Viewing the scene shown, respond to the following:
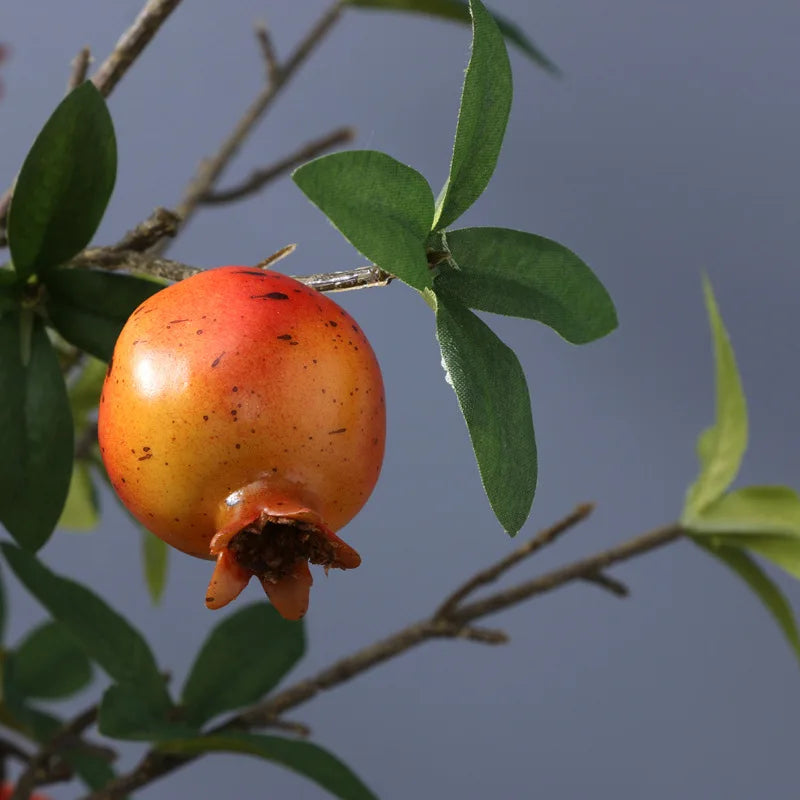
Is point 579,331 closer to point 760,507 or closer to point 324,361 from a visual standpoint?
point 324,361

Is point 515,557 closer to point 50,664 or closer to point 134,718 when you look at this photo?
point 134,718

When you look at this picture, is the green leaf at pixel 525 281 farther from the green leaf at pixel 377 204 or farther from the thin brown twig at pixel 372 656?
the thin brown twig at pixel 372 656

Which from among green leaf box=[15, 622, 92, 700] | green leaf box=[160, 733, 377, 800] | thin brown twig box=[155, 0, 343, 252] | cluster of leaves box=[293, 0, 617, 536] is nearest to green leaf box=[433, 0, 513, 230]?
cluster of leaves box=[293, 0, 617, 536]

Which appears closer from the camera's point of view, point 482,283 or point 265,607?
point 482,283

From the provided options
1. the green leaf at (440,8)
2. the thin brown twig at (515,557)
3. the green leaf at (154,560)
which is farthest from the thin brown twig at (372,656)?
the green leaf at (440,8)

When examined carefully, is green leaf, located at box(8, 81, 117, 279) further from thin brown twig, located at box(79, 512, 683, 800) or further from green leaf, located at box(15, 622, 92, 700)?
green leaf, located at box(15, 622, 92, 700)

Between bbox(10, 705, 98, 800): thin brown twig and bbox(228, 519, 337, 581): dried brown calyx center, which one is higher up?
bbox(228, 519, 337, 581): dried brown calyx center

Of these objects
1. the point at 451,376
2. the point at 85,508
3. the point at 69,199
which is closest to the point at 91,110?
the point at 69,199
